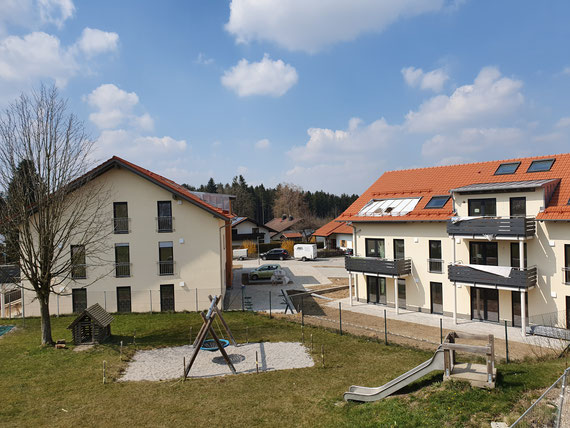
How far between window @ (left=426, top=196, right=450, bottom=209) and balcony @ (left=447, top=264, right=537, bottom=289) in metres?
3.90

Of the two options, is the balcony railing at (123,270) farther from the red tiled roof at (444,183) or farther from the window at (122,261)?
the red tiled roof at (444,183)

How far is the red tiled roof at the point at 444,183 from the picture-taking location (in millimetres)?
19641

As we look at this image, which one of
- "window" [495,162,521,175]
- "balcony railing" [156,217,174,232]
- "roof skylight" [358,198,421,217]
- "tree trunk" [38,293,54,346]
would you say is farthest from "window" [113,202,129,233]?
"window" [495,162,521,175]

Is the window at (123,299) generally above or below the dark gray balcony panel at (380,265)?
below

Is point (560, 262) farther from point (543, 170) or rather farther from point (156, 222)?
point (156, 222)

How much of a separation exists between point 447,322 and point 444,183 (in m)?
8.74

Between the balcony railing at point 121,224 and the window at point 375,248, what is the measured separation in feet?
50.5

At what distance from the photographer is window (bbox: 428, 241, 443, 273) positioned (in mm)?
23094

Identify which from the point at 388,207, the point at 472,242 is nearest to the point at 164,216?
the point at 388,207

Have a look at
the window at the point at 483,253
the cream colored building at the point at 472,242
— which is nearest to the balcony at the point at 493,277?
the cream colored building at the point at 472,242

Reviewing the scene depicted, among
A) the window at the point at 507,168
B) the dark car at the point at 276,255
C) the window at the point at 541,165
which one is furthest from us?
the dark car at the point at 276,255

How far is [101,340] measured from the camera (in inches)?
683

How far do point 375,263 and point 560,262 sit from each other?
31.4ft

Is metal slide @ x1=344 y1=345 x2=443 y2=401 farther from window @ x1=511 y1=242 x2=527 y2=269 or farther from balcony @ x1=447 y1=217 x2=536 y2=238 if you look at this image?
window @ x1=511 y1=242 x2=527 y2=269
